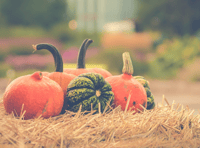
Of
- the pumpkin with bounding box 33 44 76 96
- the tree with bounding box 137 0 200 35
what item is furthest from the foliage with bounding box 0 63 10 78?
the tree with bounding box 137 0 200 35

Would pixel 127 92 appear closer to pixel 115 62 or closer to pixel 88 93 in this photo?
pixel 88 93

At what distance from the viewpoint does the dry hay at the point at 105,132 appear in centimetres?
133

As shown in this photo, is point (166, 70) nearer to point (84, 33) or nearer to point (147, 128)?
point (84, 33)

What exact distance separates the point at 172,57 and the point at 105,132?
8.95 m

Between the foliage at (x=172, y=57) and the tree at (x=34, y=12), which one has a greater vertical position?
the tree at (x=34, y=12)

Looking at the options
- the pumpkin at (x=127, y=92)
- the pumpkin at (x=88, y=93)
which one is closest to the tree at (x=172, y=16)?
the pumpkin at (x=127, y=92)

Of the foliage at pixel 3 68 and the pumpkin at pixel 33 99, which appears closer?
the pumpkin at pixel 33 99

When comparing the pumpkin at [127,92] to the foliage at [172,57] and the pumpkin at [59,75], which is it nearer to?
the pumpkin at [59,75]

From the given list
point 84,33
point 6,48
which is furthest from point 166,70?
point 6,48

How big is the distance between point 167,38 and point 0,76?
317 inches

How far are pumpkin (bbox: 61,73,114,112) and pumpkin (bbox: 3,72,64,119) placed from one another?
0.36 feet

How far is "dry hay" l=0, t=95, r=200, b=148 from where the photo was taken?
52.3 inches

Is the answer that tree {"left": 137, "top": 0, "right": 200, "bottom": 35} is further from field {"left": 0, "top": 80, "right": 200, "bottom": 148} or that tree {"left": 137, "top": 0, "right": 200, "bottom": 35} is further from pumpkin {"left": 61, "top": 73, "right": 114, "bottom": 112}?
field {"left": 0, "top": 80, "right": 200, "bottom": 148}

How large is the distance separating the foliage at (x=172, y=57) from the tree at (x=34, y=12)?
5.90 m
